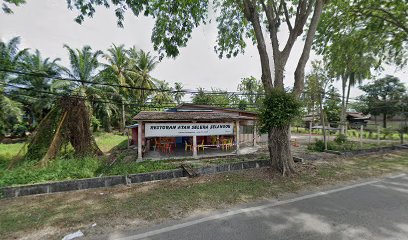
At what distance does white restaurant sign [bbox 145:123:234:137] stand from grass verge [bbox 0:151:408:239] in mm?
4164

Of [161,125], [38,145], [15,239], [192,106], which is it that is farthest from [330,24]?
[38,145]

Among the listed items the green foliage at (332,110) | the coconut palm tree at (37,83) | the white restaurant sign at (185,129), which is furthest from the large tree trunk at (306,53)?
the green foliage at (332,110)

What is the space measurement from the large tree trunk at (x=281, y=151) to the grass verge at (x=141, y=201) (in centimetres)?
45

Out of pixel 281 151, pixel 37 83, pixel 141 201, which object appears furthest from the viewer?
pixel 37 83

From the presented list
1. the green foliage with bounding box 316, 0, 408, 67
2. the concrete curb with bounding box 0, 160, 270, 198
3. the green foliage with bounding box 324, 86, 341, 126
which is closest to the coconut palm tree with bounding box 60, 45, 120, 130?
the concrete curb with bounding box 0, 160, 270, 198

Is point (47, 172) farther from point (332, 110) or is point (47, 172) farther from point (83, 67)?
point (332, 110)

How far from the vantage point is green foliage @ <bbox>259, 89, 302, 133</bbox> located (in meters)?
7.06

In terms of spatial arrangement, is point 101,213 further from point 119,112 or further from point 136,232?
point 119,112

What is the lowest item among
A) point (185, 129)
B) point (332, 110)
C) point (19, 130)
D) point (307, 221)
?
point (307, 221)

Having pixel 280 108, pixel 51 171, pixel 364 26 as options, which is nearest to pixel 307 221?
pixel 280 108

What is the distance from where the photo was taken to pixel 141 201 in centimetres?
488

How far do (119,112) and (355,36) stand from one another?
28.3m

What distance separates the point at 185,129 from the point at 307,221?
778cm

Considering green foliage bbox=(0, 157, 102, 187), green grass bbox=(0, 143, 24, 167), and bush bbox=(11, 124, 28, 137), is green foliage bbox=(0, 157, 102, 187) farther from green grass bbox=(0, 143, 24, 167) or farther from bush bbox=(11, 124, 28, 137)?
bush bbox=(11, 124, 28, 137)
